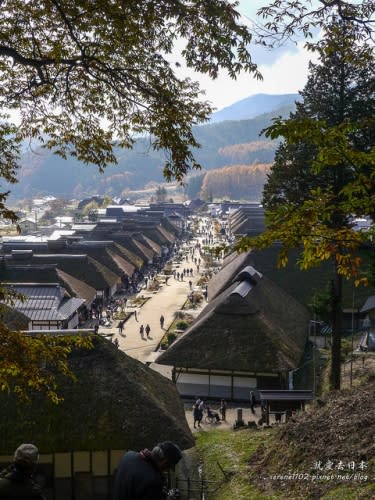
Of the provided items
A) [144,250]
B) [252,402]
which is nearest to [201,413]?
[252,402]

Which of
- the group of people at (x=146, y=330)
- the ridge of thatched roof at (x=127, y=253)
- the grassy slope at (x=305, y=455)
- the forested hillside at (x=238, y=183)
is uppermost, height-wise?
the forested hillside at (x=238, y=183)

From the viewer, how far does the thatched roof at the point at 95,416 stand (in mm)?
13141

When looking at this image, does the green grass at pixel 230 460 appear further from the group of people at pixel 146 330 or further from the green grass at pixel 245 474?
the group of people at pixel 146 330

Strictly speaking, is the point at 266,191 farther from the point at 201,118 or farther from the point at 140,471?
the point at 140,471

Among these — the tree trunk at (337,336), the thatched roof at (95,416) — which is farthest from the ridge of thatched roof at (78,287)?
the thatched roof at (95,416)

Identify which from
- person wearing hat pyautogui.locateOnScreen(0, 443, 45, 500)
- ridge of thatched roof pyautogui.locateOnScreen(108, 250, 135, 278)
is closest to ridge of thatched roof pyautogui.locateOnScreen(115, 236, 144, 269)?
ridge of thatched roof pyautogui.locateOnScreen(108, 250, 135, 278)

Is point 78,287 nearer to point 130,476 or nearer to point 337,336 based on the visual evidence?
point 337,336

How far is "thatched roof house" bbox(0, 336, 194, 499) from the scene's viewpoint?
1316 centimetres

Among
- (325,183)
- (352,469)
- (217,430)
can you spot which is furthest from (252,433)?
(325,183)

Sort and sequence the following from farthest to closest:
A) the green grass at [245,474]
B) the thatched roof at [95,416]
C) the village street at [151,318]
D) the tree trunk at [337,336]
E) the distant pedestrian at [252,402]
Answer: the village street at [151,318], the distant pedestrian at [252,402], the tree trunk at [337,336], the thatched roof at [95,416], the green grass at [245,474]

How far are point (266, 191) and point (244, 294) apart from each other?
646cm

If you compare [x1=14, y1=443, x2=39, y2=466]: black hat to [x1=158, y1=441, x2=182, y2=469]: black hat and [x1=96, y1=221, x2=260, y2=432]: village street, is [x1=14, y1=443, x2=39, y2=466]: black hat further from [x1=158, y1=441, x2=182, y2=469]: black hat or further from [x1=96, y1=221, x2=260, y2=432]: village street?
[x1=96, y1=221, x2=260, y2=432]: village street

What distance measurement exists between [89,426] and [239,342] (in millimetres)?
10597

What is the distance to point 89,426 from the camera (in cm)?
1334
